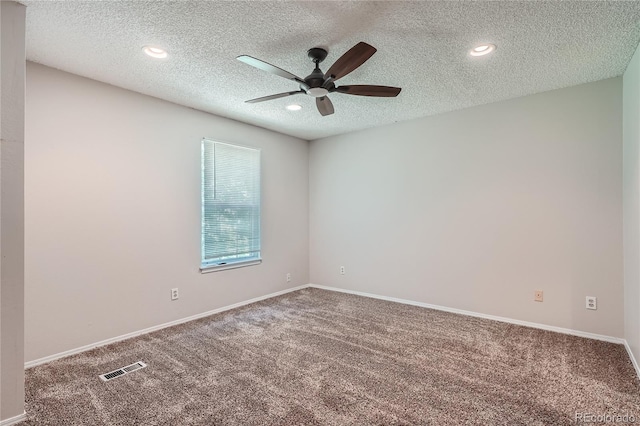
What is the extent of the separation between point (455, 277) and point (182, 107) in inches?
156

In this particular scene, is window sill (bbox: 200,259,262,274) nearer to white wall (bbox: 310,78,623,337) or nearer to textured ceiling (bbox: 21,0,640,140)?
white wall (bbox: 310,78,623,337)

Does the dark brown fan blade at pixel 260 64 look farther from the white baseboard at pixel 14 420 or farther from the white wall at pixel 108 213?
the white baseboard at pixel 14 420

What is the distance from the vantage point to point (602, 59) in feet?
8.54

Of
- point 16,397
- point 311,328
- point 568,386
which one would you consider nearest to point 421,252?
point 311,328

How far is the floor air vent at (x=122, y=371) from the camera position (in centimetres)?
237

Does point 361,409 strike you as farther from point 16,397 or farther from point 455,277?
point 455,277

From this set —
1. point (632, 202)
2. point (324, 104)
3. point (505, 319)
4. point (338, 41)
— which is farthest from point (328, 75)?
point (505, 319)

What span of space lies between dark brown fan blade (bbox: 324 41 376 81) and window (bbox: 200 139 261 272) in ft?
7.27

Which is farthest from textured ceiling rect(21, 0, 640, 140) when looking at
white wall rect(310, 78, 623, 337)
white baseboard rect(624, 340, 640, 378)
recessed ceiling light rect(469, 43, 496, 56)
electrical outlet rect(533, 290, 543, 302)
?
white baseboard rect(624, 340, 640, 378)

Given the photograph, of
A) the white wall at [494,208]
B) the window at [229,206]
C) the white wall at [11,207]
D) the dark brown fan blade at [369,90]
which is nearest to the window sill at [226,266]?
the window at [229,206]

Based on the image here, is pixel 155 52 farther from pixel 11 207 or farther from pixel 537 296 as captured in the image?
pixel 537 296

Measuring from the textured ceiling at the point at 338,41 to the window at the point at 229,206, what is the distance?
93cm

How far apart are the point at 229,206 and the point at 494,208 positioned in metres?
3.33

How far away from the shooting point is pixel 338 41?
231 centimetres
